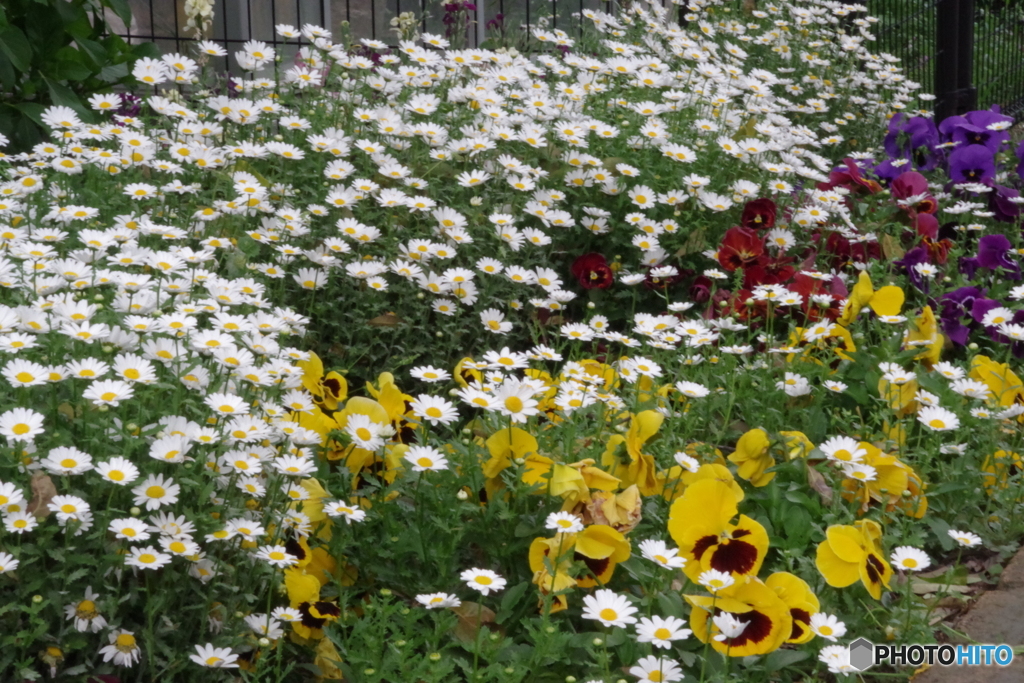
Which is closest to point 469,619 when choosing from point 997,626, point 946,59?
point 997,626

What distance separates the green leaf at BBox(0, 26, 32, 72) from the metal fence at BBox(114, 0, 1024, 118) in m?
2.61

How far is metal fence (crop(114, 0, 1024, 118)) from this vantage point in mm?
6715

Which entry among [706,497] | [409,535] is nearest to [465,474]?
[409,535]

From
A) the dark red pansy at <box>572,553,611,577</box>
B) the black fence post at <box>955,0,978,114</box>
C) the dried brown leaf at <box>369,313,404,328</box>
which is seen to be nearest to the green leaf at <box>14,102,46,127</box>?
the dried brown leaf at <box>369,313,404,328</box>

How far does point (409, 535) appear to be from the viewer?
211 centimetres

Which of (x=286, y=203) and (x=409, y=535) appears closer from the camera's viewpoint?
(x=409, y=535)

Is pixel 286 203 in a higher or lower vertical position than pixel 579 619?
higher

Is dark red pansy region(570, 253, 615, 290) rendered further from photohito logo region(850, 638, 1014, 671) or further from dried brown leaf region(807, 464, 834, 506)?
photohito logo region(850, 638, 1014, 671)

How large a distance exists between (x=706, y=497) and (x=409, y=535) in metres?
0.57

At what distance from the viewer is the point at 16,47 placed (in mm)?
3615

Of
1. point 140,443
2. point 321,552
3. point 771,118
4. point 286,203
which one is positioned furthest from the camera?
point 771,118

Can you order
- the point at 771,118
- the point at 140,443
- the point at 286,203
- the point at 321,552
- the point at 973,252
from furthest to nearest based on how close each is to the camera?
the point at 771,118, the point at 973,252, the point at 286,203, the point at 321,552, the point at 140,443

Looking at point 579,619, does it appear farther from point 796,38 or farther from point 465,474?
point 796,38

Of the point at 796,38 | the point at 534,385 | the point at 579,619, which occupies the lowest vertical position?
the point at 579,619
